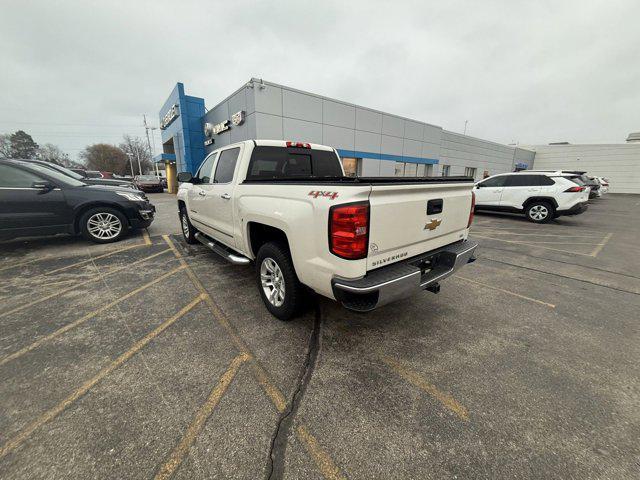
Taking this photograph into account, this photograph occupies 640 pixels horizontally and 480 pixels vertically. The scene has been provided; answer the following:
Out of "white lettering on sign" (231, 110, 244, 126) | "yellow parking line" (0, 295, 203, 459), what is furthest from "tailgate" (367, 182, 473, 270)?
"white lettering on sign" (231, 110, 244, 126)

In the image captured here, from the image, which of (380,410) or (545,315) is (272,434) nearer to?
(380,410)

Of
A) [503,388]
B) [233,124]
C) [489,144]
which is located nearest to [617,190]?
[489,144]

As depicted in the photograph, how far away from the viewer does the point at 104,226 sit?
20.3 feet

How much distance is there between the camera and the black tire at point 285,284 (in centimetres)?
278

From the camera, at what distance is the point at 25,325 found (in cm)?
297

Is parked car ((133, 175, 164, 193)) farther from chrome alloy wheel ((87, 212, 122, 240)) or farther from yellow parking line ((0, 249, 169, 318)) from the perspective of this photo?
yellow parking line ((0, 249, 169, 318))

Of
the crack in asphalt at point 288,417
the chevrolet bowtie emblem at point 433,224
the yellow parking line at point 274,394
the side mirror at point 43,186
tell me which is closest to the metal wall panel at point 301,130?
the side mirror at point 43,186

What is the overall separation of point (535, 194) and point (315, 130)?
36.2 ft

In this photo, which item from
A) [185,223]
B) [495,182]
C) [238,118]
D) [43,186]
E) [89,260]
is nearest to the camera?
[89,260]

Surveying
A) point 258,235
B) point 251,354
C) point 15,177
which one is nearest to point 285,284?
point 251,354

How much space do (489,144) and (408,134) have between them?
16271 mm

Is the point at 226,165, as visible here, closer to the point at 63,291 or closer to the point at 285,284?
the point at 285,284

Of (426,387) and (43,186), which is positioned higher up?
(43,186)

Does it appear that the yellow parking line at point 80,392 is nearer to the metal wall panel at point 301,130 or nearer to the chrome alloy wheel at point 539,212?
the chrome alloy wheel at point 539,212
